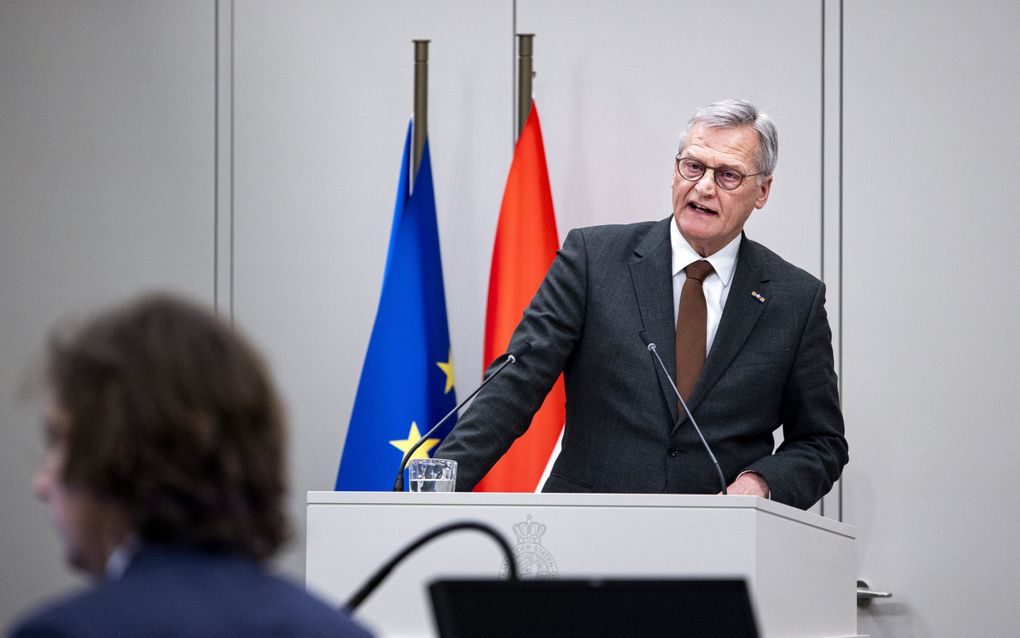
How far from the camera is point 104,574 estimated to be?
117cm

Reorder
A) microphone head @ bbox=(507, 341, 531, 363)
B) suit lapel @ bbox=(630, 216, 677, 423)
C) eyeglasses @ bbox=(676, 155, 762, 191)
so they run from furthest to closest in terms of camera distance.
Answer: eyeglasses @ bbox=(676, 155, 762, 191) → suit lapel @ bbox=(630, 216, 677, 423) → microphone head @ bbox=(507, 341, 531, 363)

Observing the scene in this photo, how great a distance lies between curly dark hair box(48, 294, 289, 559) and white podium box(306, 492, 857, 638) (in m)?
1.49

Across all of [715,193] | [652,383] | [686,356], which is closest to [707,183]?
[715,193]

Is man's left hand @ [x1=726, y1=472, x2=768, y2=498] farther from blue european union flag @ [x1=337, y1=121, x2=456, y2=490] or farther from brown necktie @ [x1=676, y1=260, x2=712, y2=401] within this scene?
blue european union flag @ [x1=337, y1=121, x2=456, y2=490]

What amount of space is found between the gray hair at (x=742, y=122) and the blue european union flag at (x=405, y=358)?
113 centimetres

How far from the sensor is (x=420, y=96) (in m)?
4.68

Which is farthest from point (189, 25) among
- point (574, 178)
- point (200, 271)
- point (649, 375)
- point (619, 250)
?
point (649, 375)

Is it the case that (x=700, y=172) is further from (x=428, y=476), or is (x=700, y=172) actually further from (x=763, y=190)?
(x=428, y=476)

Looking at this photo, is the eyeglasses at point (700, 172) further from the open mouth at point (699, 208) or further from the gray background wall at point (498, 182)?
the gray background wall at point (498, 182)

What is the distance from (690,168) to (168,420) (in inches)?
111

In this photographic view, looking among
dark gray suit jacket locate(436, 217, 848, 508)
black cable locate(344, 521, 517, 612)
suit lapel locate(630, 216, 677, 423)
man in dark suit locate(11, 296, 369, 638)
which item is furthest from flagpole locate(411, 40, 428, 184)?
man in dark suit locate(11, 296, 369, 638)

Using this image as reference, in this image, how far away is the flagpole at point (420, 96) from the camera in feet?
15.4

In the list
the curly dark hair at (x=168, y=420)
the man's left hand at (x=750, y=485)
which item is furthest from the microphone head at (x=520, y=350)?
the curly dark hair at (x=168, y=420)

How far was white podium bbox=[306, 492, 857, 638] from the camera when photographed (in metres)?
2.65
